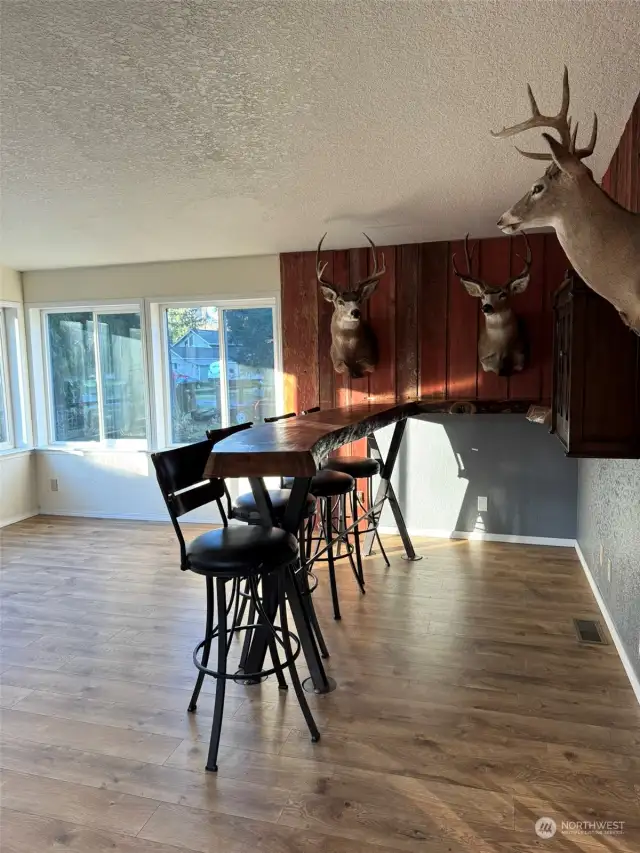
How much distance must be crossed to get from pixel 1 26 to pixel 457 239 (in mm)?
3385

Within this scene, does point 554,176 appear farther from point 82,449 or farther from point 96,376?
point 82,449

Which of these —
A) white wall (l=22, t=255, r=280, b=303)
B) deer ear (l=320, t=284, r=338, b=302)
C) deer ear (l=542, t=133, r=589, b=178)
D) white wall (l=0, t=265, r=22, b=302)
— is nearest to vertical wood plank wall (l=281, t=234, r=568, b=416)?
white wall (l=22, t=255, r=280, b=303)

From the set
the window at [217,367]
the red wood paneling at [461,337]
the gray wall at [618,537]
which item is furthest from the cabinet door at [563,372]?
the window at [217,367]

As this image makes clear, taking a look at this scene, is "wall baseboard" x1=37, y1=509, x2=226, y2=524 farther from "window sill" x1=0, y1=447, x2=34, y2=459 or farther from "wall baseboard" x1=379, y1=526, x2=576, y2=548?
"wall baseboard" x1=379, y1=526, x2=576, y2=548

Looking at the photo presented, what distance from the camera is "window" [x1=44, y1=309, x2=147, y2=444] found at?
5.71m

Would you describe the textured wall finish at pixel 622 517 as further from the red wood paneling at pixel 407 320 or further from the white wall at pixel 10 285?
the white wall at pixel 10 285

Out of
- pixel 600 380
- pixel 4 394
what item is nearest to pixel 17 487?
pixel 4 394

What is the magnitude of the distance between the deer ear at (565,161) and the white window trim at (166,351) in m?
3.59

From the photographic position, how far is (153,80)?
227 cm

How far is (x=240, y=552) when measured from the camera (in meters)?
2.19

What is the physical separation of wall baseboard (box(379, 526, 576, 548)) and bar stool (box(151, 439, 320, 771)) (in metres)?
2.60

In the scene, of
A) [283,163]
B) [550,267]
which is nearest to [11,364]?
[283,163]

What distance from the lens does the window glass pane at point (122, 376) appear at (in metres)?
5.68

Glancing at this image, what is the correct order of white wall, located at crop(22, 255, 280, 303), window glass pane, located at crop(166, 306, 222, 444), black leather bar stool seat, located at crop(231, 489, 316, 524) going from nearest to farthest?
black leather bar stool seat, located at crop(231, 489, 316, 524)
white wall, located at crop(22, 255, 280, 303)
window glass pane, located at crop(166, 306, 222, 444)
